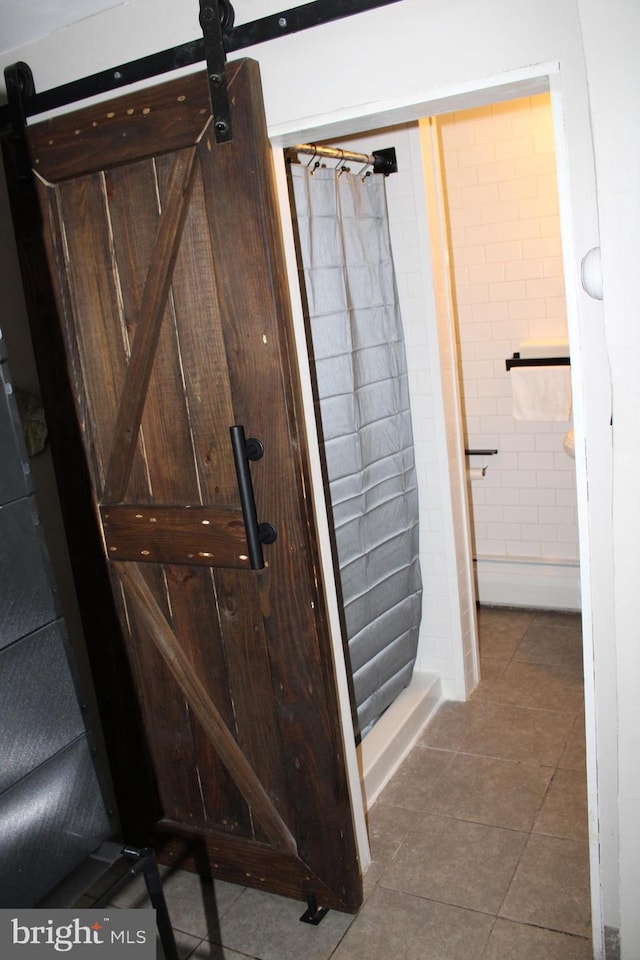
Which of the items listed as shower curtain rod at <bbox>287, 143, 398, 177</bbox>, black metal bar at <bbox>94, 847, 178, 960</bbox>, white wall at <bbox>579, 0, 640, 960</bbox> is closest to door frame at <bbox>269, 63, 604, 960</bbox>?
white wall at <bbox>579, 0, 640, 960</bbox>

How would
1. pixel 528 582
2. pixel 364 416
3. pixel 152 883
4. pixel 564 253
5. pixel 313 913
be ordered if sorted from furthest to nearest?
pixel 528 582
pixel 364 416
pixel 313 913
pixel 564 253
pixel 152 883

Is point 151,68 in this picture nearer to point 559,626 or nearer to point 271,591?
point 271,591

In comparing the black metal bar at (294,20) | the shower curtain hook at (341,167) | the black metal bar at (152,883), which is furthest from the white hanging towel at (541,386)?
the black metal bar at (152,883)

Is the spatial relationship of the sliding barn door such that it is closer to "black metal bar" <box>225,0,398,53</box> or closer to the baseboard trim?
"black metal bar" <box>225,0,398,53</box>

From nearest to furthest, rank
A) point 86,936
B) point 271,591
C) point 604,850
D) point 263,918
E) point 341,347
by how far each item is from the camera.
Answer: point 86,936 < point 604,850 < point 271,591 < point 263,918 < point 341,347

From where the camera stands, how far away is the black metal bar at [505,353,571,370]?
3.90 metres

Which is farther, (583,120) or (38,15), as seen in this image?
(38,15)

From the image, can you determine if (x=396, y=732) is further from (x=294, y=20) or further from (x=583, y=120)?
(x=294, y=20)

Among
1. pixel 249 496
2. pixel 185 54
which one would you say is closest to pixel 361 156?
pixel 185 54

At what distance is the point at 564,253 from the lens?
6.01ft

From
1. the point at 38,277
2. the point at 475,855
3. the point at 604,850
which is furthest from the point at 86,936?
the point at 38,277

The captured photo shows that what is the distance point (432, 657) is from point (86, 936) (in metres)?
2.19

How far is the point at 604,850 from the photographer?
6.81ft

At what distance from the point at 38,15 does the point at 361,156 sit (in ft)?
3.91
